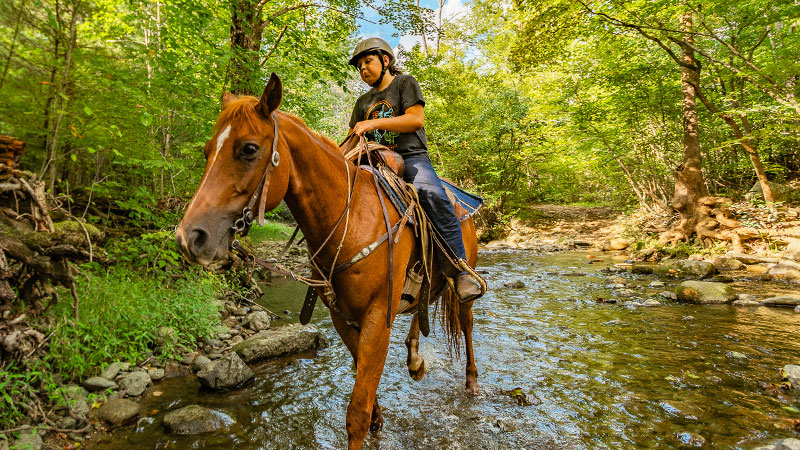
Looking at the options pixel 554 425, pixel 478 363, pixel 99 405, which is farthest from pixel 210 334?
pixel 554 425

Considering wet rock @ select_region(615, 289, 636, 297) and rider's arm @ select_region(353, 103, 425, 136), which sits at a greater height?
rider's arm @ select_region(353, 103, 425, 136)

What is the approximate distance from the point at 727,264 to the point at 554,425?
410 inches

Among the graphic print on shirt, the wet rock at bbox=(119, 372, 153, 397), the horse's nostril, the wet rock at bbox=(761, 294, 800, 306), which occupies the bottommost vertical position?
the wet rock at bbox=(119, 372, 153, 397)

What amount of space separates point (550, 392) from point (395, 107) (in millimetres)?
3729

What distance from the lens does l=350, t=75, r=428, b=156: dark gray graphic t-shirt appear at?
3293mm

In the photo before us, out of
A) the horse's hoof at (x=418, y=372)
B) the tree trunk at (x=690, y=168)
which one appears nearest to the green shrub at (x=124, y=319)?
the horse's hoof at (x=418, y=372)

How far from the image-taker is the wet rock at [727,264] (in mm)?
9794

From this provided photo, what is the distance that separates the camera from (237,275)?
25.7ft

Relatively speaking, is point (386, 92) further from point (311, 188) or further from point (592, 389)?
point (592, 389)

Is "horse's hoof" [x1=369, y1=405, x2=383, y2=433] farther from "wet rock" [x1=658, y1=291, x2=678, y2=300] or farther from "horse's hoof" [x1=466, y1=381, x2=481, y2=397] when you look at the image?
"wet rock" [x1=658, y1=291, x2=678, y2=300]

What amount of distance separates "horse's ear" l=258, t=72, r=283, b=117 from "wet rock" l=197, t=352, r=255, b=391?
3.51 meters

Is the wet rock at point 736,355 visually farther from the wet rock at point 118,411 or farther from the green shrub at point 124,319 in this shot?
the green shrub at point 124,319

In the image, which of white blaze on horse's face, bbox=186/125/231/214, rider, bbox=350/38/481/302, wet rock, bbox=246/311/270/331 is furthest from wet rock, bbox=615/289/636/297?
white blaze on horse's face, bbox=186/125/231/214

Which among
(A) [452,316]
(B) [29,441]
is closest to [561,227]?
(A) [452,316]
